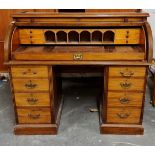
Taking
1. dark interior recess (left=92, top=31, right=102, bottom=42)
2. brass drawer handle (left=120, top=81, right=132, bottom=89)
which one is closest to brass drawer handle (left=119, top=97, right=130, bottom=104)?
brass drawer handle (left=120, top=81, right=132, bottom=89)

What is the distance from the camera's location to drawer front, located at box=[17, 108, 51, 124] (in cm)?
201

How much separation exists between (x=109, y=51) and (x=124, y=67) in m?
0.18

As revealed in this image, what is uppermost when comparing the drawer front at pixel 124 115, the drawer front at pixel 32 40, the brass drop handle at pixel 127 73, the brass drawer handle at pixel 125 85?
the drawer front at pixel 32 40

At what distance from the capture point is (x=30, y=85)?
189 centimetres

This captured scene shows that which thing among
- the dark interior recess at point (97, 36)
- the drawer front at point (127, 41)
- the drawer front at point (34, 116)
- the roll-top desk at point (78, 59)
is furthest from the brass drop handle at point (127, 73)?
the drawer front at point (34, 116)

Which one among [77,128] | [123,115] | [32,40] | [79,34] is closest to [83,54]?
[79,34]

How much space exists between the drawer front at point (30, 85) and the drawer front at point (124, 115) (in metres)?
0.61

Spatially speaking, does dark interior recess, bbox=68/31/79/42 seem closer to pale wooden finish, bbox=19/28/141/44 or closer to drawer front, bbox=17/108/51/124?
pale wooden finish, bbox=19/28/141/44

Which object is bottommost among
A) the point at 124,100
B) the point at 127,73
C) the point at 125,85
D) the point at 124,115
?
the point at 124,115

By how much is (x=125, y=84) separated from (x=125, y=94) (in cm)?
10

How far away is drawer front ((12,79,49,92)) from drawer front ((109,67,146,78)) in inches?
22.1

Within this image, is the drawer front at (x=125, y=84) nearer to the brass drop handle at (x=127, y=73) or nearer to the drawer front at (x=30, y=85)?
the brass drop handle at (x=127, y=73)

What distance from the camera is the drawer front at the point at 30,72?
1.83m

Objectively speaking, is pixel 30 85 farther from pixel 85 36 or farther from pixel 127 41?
pixel 127 41
